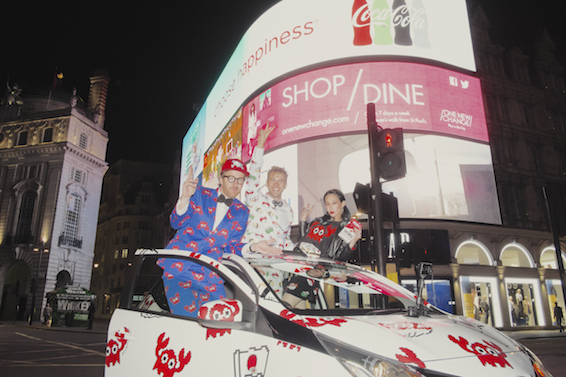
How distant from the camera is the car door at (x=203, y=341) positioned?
211 centimetres

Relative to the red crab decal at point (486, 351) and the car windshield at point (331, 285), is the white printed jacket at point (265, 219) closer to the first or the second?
the car windshield at point (331, 285)

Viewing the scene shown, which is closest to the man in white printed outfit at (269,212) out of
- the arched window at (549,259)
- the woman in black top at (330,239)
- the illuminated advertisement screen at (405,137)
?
the woman in black top at (330,239)

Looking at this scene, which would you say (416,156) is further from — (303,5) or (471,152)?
(303,5)

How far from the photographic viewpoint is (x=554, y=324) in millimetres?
20672

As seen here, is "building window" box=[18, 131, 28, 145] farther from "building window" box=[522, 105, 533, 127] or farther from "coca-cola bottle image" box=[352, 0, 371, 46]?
"building window" box=[522, 105, 533, 127]

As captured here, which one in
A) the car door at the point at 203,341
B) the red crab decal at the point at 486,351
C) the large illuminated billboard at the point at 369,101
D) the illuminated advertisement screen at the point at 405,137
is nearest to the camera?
the red crab decal at the point at 486,351

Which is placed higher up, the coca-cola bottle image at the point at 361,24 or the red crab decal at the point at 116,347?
the coca-cola bottle image at the point at 361,24

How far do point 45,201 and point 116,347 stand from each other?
40.5 meters

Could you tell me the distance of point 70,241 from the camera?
126ft

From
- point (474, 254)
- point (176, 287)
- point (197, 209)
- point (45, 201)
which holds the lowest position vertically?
point (176, 287)

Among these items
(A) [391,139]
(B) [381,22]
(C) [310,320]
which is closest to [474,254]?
(B) [381,22]

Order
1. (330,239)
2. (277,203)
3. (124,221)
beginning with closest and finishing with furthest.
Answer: (330,239), (277,203), (124,221)

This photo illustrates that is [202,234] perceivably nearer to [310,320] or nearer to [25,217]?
[310,320]

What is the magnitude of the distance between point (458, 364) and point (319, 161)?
54.9ft
